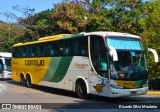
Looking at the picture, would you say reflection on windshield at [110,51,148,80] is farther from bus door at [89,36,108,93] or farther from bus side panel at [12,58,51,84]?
→ bus side panel at [12,58,51,84]

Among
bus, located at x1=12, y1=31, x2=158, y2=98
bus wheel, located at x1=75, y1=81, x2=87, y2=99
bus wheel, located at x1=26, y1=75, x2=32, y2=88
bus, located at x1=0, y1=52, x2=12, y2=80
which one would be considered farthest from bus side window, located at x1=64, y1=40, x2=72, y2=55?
bus, located at x1=0, y1=52, x2=12, y2=80

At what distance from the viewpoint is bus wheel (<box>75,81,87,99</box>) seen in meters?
15.2

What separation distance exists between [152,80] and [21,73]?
8.68 metres

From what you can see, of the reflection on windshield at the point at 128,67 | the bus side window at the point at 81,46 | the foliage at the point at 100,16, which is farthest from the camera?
the foliage at the point at 100,16

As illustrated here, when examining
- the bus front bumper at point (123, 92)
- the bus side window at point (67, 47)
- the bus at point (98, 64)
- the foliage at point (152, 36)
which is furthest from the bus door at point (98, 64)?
the foliage at point (152, 36)

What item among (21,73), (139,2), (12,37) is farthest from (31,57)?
(12,37)

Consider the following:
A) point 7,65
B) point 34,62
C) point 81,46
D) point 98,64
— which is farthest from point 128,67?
point 7,65

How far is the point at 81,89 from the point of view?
15445 mm

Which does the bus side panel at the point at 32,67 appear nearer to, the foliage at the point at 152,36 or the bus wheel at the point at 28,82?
the bus wheel at the point at 28,82

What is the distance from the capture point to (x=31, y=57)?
20.8m

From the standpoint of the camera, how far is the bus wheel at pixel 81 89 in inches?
598

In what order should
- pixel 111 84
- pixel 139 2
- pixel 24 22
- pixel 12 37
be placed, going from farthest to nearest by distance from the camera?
pixel 12 37 < pixel 24 22 < pixel 139 2 < pixel 111 84

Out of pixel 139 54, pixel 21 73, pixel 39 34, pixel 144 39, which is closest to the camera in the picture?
pixel 139 54

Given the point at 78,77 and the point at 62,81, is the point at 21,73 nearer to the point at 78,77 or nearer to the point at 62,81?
the point at 62,81
